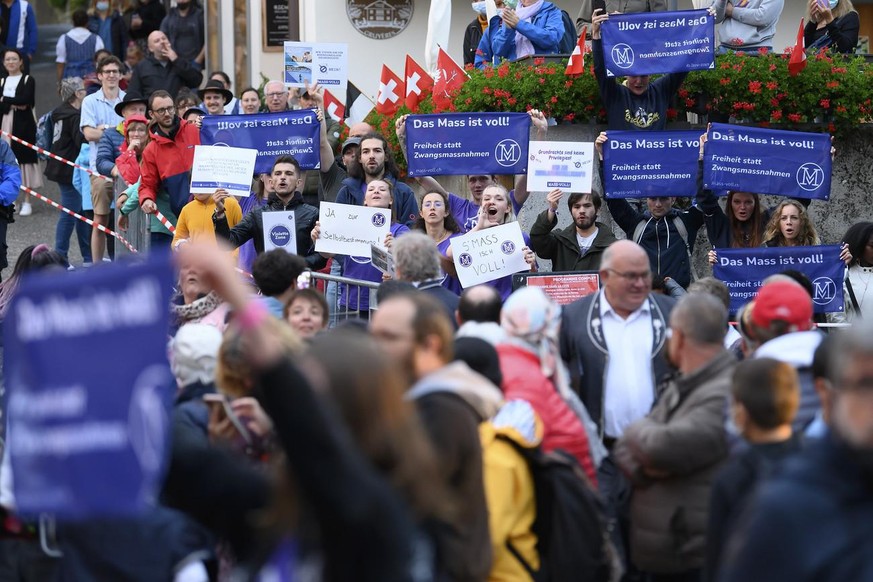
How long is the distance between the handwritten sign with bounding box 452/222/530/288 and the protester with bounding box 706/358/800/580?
4580mm

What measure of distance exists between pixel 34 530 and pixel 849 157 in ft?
32.4

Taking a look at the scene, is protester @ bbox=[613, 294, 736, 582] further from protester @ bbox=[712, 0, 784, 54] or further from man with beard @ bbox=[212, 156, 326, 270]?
protester @ bbox=[712, 0, 784, 54]

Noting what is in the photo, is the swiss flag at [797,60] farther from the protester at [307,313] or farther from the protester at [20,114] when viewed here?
the protester at [20,114]

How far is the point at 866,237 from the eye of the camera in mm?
10148

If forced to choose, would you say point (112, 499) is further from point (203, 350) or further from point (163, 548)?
point (203, 350)

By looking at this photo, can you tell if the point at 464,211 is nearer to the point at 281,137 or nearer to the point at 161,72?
the point at 281,137

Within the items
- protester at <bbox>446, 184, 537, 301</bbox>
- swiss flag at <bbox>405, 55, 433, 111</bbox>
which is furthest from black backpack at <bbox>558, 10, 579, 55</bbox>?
protester at <bbox>446, 184, 537, 301</bbox>

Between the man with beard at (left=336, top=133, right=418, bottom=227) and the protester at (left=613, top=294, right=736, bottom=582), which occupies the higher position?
the man with beard at (left=336, top=133, right=418, bottom=227)

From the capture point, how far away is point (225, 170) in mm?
11398

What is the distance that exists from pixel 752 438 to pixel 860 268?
18.8ft

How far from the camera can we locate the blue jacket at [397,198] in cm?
1093

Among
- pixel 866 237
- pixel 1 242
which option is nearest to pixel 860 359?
pixel 866 237

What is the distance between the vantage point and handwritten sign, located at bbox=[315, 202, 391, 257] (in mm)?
10328

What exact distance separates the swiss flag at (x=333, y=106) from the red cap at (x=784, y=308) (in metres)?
9.40
